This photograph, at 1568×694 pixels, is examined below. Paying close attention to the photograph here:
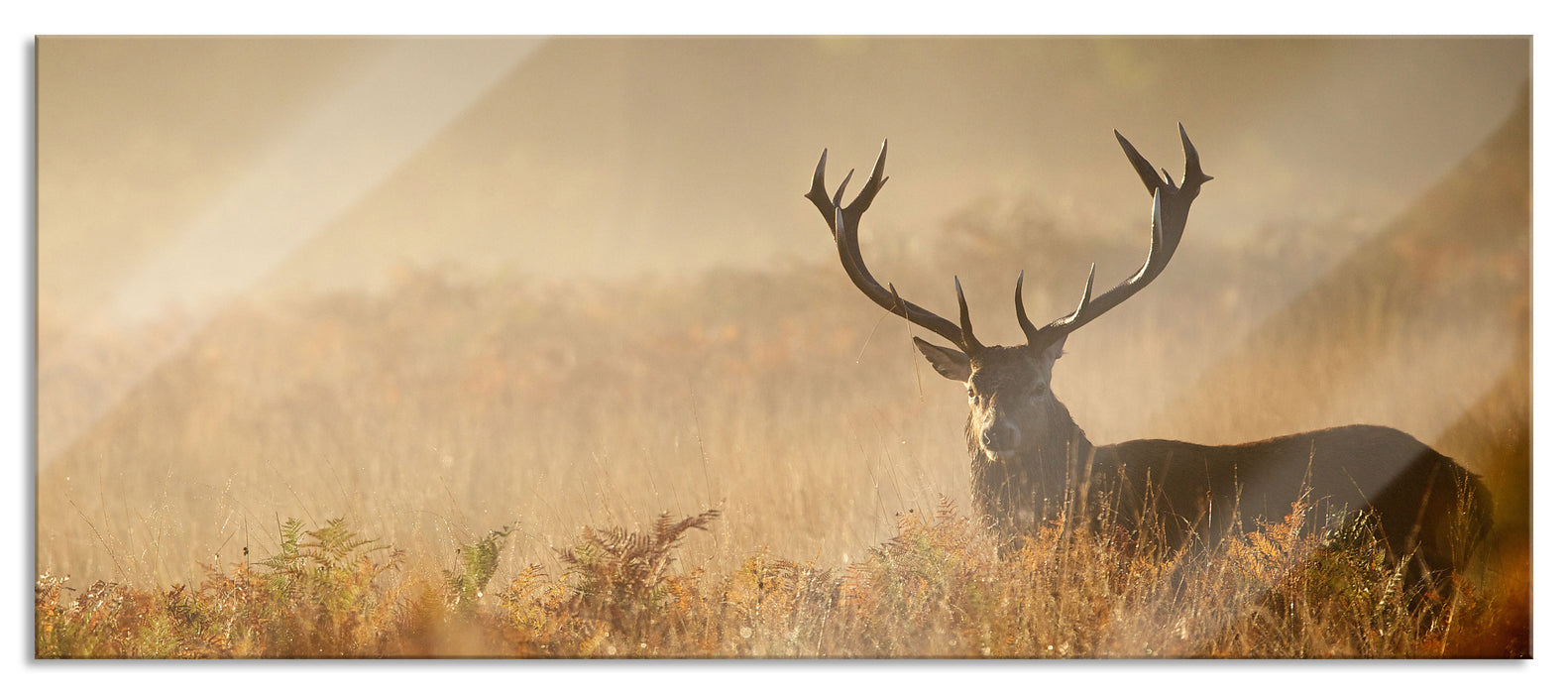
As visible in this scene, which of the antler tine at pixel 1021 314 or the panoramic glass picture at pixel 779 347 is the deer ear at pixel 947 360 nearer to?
the panoramic glass picture at pixel 779 347

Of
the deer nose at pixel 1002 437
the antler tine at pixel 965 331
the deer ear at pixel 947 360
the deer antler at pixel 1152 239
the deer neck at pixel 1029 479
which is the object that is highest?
the deer antler at pixel 1152 239

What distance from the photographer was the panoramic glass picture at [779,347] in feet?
10.4

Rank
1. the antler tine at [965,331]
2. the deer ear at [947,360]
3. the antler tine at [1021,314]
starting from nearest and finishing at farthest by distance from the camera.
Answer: the antler tine at [1021,314] → the antler tine at [965,331] → the deer ear at [947,360]

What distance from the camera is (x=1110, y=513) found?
128 inches

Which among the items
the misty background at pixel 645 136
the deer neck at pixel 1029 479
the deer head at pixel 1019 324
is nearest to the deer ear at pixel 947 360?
the deer head at pixel 1019 324

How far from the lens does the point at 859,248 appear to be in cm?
348

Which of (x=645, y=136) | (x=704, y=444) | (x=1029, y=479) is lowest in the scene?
(x=1029, y=479)

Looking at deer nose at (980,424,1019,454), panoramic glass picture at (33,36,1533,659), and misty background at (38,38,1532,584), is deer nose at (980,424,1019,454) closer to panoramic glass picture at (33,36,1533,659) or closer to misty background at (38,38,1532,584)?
panoramic glass picture at (33,36,1533,659)

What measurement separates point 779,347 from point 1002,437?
1014mm

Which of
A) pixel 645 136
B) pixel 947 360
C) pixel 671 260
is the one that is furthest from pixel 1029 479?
pixel 645 136

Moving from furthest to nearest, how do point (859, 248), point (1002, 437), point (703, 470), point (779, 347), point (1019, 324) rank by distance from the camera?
point (779, 347) → point (703, 470) → point (859, 248) → point (1019, 324) → point (1002, 437)

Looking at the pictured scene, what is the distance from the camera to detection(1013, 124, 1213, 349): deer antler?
3203 mm

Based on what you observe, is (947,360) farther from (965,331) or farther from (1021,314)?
(1021,314)

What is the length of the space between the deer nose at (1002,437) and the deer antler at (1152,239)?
0.34 meters
